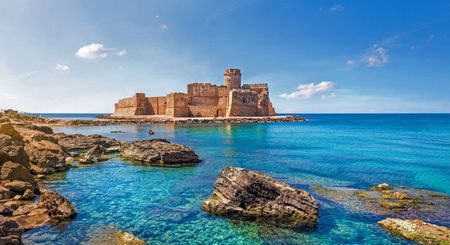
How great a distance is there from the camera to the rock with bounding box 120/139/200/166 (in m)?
20.2

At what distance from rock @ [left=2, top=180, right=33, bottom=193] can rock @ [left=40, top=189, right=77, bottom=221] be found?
2229 millimetres

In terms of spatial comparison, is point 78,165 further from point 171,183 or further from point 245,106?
point 245,106

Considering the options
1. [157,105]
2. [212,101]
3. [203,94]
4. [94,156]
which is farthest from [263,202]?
[157,105]

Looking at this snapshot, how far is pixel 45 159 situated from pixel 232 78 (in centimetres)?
7488

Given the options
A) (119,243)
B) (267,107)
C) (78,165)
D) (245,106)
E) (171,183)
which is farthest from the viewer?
(267,107)

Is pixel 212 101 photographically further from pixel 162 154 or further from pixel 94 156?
pixel 162 154

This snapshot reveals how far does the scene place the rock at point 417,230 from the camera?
339 inches

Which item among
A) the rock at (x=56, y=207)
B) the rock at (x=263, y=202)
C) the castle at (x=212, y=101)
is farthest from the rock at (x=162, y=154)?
the castle at (x=212, y=101)

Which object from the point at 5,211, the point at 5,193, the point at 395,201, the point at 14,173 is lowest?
the point at 395,201

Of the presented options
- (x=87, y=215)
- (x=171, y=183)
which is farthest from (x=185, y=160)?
(x=87, y=215)

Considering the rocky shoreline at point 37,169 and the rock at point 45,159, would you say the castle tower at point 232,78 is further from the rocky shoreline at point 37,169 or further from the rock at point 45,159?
the rock at point 45,159

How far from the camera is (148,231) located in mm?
9336

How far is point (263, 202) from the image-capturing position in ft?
35.9

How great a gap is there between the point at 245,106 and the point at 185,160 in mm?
63546
